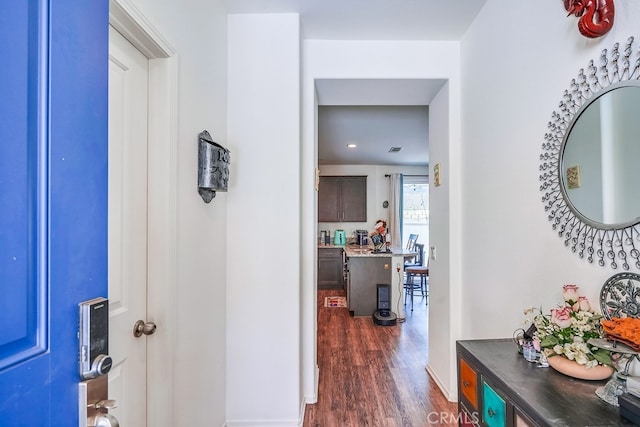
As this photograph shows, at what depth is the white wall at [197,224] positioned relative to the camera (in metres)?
1.33

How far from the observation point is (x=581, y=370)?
0.92 meters

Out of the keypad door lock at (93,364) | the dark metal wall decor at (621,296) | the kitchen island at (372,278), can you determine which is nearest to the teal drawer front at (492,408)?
the dark metal wall decor at (621,296)

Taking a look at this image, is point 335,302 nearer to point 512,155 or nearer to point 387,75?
point 387,75

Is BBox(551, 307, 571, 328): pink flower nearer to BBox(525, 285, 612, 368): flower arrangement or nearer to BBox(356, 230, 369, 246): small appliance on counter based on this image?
BBox(525, 285, 612, 368): flower arrangement

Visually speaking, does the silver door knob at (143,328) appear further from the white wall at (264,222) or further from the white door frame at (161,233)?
the white wall at (264,222)

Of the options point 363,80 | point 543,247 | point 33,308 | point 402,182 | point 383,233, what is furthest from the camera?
point 402,182

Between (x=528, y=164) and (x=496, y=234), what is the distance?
1.47 ft

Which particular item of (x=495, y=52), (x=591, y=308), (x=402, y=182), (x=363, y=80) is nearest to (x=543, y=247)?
(x=591, y=308)

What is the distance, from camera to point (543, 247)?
4.40 ft

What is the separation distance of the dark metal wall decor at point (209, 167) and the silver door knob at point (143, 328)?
2.10 ft

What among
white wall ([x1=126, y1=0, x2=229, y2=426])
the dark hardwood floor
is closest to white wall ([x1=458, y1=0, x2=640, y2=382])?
the dark hardwood floor

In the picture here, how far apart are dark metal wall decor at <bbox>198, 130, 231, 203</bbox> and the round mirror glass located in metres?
1.58

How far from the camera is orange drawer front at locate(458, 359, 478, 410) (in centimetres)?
112

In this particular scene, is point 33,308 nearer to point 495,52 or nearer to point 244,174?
point 244,174
